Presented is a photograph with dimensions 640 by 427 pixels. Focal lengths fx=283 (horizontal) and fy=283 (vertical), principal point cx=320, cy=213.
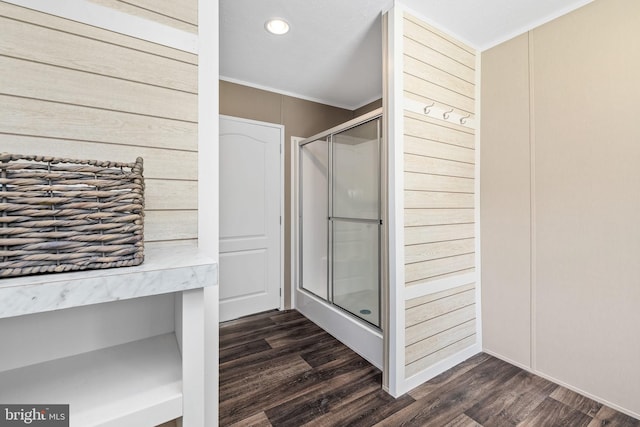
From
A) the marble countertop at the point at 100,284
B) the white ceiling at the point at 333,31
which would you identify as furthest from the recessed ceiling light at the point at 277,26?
the marble countertop at the point at 100,284

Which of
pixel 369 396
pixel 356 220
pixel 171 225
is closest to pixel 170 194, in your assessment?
pixel 171 225

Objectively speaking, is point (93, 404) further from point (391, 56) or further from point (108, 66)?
point (391, 56)

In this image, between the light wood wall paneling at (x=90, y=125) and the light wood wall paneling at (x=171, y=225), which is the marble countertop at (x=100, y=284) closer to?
the light wood wall paneling at (x=171, y=225)

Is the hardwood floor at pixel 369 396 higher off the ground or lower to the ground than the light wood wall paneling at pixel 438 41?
lower

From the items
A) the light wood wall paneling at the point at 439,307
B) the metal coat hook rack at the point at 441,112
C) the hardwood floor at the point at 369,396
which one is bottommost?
the hardwood floor at the point at 369,396

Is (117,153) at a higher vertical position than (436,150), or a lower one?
lower

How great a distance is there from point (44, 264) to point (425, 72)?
6.99 ft

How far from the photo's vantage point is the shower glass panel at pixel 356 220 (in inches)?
93.8

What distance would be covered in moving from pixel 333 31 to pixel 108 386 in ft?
7.43

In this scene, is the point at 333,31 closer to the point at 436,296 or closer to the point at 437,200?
the point at 437,200

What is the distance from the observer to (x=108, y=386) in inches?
27.7

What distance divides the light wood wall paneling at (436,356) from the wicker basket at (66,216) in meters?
1.83

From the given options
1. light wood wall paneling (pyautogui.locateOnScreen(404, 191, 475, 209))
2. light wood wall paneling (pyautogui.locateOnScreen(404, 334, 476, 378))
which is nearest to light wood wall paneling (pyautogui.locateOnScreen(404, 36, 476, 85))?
light wood wall paneling (pyautogui.locateOnScreen(404, 191, 475, 209))

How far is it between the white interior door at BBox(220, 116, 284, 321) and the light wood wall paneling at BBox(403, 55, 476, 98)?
163cm
